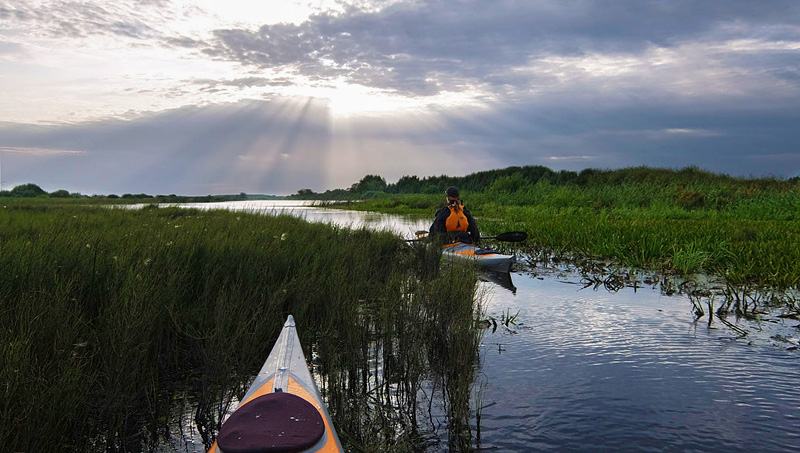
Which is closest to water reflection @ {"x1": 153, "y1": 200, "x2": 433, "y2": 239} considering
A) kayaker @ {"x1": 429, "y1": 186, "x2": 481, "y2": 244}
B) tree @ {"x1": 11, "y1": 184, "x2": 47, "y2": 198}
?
kayaker @ {"x1": 429, "y1": 186, "x2": 481, "y2": 244}

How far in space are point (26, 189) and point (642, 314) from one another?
63.0 m

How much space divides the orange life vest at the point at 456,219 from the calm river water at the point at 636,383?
149 inches

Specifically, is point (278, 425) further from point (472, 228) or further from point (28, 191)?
point (28, 191)

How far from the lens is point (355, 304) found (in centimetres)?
515

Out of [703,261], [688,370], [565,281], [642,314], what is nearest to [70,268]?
[688,370]

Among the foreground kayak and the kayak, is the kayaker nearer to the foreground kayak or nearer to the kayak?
the foreground kayak

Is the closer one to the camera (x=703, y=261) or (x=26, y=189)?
(x=703, y=261)

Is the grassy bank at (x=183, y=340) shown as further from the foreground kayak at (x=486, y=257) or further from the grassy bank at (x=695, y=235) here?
the grassy bank at (x=695, y=235)

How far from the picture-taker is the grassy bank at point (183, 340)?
126 inches

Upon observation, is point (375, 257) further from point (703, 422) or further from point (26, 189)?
point (26, 189)

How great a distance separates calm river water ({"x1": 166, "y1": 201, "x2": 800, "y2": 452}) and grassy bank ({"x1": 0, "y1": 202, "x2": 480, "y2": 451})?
652mm

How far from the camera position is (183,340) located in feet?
15.9

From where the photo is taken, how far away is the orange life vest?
10.9 meters

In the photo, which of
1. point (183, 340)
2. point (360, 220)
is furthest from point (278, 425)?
point (360, 220)
